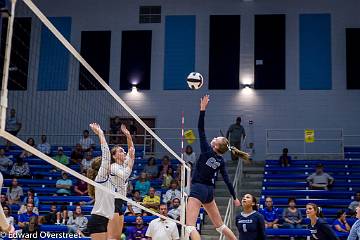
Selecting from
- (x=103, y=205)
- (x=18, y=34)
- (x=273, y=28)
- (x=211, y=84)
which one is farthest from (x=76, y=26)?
(x=103, y=205)

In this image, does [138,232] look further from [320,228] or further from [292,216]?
[320,228]

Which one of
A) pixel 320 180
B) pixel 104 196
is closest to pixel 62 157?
pixel 320 180

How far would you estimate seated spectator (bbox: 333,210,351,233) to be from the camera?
1461cm

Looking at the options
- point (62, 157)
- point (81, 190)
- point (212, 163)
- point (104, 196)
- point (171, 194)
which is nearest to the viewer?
point (104, 196)

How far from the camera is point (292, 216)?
15.2m

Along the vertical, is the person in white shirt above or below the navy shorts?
below

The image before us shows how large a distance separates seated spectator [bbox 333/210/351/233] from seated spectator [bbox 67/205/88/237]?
6.31 meters

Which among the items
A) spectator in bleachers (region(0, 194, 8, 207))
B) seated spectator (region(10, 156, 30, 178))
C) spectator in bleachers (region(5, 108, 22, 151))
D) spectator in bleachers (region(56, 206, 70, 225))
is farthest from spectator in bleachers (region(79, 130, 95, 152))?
spectator in bleachers (region(56, 206, 70, 225))

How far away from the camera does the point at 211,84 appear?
75.1 feet

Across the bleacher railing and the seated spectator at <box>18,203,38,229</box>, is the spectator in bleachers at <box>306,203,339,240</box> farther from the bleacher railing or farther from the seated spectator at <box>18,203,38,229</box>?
the bleacher railing

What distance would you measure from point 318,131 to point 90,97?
28.7ft

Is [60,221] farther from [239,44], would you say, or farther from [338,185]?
[239,44]

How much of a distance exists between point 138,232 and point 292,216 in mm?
4057

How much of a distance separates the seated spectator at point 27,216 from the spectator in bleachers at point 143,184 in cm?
319
